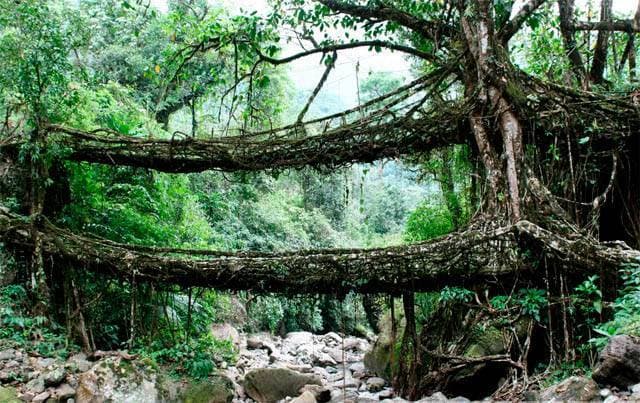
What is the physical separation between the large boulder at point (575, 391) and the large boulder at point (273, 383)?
3.85 meters

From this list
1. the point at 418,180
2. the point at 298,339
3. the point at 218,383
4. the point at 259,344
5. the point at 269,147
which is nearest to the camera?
the point at 218,383

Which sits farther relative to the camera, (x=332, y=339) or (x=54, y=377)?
(x=332, y=339)

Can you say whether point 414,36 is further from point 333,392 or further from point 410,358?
point 333,392

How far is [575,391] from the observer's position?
296 cm

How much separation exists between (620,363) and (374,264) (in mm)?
2191

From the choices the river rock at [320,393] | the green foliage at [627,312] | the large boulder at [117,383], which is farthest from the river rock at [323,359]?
the green foliage at [627,312]

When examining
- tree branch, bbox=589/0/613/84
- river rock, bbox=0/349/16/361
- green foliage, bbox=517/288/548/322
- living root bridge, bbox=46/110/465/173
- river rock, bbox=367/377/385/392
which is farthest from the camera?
river rock, bbox=367/377/385/392

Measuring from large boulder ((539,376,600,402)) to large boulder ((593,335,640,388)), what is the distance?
68 millimetres

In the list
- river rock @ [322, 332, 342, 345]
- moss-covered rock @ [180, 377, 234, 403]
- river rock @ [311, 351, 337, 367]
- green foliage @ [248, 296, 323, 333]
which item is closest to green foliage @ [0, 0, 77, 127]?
moss-covered rock @ [180, 377, 234, 403]

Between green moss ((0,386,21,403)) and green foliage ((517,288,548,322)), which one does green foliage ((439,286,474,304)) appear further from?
green moss ((0,386,21,403))

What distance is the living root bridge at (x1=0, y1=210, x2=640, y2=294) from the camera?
4.15 metres

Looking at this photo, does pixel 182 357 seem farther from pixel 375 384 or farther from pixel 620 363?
pixel 620 363

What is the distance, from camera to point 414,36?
7.57 meters

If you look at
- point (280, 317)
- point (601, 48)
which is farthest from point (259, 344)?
point (601, 48)
